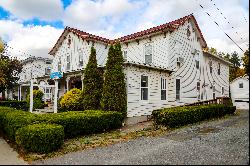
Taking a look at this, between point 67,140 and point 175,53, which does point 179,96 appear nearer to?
point 175,53

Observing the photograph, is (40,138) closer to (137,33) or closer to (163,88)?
(163,88)

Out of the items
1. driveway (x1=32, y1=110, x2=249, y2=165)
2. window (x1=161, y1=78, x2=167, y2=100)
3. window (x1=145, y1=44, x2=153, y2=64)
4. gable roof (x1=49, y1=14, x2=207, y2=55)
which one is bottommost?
driveway (x1=32, y1=110, x2=249, y2=165)

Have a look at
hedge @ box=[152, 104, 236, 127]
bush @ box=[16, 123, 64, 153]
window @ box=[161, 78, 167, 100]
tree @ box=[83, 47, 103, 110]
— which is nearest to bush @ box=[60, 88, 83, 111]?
tree @ box=[83, 47, 103, 110]

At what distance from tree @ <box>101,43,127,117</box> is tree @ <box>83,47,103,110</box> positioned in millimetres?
1383

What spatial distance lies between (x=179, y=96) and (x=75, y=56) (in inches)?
420

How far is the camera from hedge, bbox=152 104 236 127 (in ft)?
47.6

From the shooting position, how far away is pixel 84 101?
17672 millimetres

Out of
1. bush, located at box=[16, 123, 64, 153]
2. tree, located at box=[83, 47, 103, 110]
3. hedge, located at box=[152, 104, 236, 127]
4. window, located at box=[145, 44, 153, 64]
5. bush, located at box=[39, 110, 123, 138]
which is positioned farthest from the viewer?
window, located at box=[145, 44, 153, 64]

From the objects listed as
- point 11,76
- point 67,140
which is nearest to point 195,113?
point 67,140

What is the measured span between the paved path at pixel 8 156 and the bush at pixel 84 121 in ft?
5.83

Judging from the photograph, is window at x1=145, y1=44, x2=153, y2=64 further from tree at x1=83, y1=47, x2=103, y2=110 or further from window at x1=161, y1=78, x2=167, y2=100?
tree at x1=83, y1=47, x2=103, y2=110

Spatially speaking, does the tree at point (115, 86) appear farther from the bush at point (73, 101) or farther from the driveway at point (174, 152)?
the driveway at point (174, 152)

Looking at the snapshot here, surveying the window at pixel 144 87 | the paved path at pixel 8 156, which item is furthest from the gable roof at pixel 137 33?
the paved path at pixel 8 156

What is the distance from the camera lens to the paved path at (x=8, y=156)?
842cm
